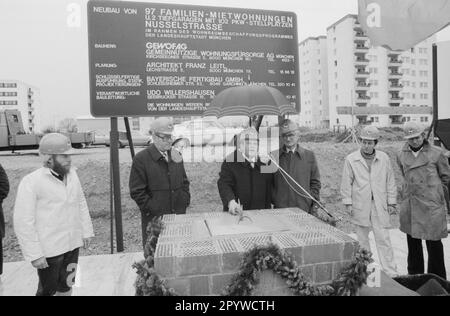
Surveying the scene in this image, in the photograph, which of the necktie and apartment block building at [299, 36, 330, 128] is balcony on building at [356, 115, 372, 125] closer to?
apartment block building at [299, 36, 330, 128]

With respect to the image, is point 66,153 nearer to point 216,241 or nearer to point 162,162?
point 162,162

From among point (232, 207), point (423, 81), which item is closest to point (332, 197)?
point (232, 207)

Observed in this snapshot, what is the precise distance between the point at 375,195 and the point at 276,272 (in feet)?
9.47

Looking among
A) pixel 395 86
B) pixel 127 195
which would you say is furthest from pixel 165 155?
pixel 395 86

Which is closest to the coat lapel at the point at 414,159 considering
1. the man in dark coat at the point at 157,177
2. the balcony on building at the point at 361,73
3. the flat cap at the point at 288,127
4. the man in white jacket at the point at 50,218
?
the flat cap at the point at 288,127

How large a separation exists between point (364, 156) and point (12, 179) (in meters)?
11.2

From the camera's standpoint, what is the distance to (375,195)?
14.4 ft

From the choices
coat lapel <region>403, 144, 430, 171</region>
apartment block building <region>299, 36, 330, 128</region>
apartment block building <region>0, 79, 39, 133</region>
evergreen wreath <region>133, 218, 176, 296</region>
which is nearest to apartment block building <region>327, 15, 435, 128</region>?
apartment block building <region>299, 36, 330, 128</region>

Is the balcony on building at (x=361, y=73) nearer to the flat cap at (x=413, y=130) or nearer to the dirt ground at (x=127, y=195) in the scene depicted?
the dirt ground at (x=127, y=195)

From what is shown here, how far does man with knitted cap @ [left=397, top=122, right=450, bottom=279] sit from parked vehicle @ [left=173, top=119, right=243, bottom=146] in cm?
1263

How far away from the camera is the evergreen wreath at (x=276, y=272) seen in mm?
1885

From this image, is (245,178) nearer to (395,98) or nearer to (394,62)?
(395,98)

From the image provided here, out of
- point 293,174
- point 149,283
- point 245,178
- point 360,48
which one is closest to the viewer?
point 149,283

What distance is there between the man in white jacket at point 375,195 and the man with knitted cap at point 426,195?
0.23 meters
